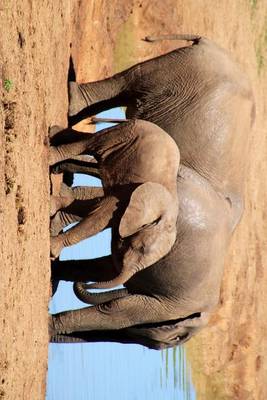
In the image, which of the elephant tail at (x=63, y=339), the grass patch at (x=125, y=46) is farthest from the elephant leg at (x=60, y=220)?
the grass patch at (x=125, y=46)

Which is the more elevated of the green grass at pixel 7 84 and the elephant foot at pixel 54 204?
the green grass at pixel 7 84

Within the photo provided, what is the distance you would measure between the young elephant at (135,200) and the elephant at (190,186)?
282 millimetres

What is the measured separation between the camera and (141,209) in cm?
363

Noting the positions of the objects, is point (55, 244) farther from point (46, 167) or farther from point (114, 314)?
point (114, 314)

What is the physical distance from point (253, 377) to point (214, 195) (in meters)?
4.75

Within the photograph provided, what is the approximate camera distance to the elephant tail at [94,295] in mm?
4324

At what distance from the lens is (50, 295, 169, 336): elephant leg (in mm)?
4258

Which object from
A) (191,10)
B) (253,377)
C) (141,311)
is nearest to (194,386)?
(253,377)

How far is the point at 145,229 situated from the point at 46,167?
0.61m

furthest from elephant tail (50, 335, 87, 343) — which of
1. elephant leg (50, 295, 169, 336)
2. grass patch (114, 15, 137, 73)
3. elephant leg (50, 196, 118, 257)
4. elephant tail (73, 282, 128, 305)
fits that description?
grass patch (114, 15, 137, 73)

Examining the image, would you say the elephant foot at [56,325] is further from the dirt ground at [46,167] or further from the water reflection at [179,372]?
the water reflection at [179,372]

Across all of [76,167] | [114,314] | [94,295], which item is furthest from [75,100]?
[114,314]

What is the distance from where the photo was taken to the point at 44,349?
13.2 ft

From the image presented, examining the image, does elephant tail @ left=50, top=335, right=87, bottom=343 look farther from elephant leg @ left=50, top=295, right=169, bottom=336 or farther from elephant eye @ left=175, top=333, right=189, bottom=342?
elephant eye @ left=175, top=333, right=189, bottom=342
